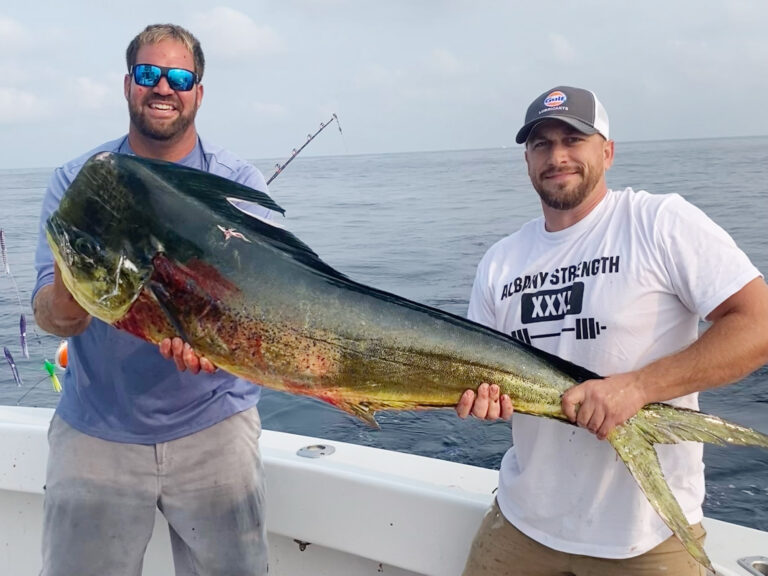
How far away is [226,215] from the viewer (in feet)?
6.58

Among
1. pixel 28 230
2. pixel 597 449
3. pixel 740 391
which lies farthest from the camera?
pixel 28 230

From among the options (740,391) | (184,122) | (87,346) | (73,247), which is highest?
(184,122)

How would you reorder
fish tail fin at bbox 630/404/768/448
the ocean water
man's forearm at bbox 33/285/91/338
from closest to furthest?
fish tail fin at bbox 630/404/768/448, man's forearm at bbox 33/285/91/338, the ocean water

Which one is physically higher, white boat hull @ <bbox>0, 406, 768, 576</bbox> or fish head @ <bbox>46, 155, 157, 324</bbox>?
fish head @ <bbox>46, 155, 157, 324</bbox>

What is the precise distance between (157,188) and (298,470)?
1604mm

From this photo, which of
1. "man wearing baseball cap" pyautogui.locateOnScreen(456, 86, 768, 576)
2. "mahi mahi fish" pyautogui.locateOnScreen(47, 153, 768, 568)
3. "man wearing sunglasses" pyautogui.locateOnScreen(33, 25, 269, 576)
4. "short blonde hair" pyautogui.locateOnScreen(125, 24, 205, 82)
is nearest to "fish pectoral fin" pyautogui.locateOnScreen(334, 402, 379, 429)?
"mahi mahi fish" pyautogui.locateOnScreen(47, 153, 768, 568)

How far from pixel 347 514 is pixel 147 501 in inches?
33.4

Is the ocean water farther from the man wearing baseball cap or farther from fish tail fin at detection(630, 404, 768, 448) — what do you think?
fish tail fin at detection(630, 404, 768, 448)

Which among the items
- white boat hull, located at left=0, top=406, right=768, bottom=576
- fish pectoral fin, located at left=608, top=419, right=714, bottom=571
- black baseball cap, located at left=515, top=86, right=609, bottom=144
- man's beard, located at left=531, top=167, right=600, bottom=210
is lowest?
white boat hull, located at left=0, top=406, right=768, bottom=576

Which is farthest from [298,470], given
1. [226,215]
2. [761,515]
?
[761,515]

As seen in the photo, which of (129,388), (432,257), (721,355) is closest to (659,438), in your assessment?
(721,355)

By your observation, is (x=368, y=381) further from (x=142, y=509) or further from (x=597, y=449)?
(x=142, y=509)

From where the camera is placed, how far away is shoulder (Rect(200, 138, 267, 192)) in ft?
8.72

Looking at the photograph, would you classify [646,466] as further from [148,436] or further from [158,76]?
[158,76]
